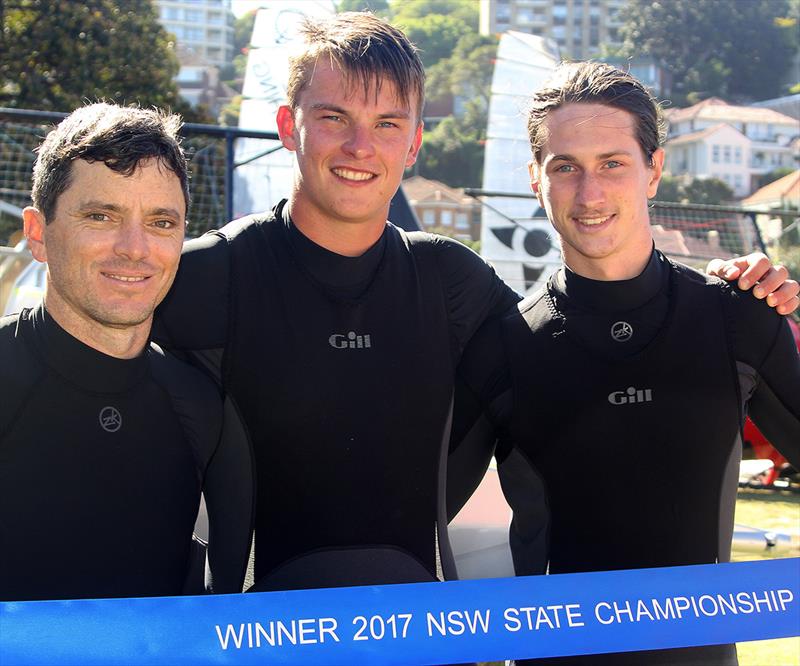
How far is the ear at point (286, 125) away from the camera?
2.66 meters

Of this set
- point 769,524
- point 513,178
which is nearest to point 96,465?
point 769,524

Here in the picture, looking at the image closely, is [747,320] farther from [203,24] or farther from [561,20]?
[203,24]

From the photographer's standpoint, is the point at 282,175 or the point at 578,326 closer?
the point at 578,326

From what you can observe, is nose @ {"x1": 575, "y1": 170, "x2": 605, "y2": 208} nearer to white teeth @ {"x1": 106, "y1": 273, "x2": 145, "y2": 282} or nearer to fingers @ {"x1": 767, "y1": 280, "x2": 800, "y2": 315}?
fingers @ {"x1": 767, "y1": 280, "x2": 800, "y2": 315}

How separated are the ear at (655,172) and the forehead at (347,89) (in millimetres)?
700

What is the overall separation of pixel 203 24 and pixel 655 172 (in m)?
133

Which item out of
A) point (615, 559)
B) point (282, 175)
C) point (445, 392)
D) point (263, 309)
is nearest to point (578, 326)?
point (445, 392)

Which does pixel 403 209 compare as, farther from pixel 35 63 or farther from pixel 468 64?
pixel 468 64

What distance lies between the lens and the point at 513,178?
2103 centimetres

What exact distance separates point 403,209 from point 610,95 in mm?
4466

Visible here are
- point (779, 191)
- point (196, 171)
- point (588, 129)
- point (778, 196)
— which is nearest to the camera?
point (588, 129)

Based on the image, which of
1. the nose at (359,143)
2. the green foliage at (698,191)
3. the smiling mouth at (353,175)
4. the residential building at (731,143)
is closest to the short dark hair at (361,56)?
the nose at (359,143)

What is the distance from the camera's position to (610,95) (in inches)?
103

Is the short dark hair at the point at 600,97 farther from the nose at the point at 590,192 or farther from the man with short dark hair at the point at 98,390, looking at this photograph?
the man with short dark hair at the point at 98,390
